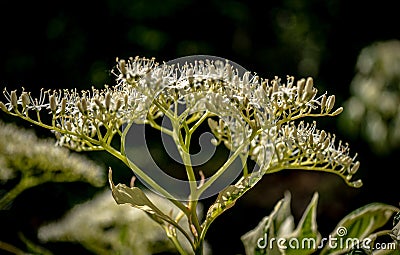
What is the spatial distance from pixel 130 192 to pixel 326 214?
1.67m

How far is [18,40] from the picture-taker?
196 centimetres

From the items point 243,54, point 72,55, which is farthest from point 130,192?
point 243,54

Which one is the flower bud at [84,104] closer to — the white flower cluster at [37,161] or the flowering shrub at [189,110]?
the flowering shrub at [189,110]

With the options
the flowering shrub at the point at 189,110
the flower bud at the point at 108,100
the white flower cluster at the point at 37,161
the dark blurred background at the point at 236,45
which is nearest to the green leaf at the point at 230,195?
the flowering shrub at the point at 189,110

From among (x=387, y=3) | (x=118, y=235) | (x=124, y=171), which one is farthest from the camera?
(x=387, y=3)

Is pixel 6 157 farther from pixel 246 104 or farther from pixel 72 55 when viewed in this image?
pixel 72 55

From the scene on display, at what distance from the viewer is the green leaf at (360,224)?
0.59 meters

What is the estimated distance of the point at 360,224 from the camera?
2.00ft

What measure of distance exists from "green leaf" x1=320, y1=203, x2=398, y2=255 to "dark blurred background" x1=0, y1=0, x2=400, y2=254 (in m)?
1.21

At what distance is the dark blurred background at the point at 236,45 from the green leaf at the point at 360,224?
1.21 m

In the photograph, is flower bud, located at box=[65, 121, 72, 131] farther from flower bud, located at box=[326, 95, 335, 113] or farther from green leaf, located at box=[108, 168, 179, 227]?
flower bud, located at box=[326, 95, 335, 113]

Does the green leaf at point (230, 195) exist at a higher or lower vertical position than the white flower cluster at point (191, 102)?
lower

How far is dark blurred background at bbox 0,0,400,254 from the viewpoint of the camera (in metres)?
1.96

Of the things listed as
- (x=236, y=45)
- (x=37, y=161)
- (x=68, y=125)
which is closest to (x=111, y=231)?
(x=37, y=161)
